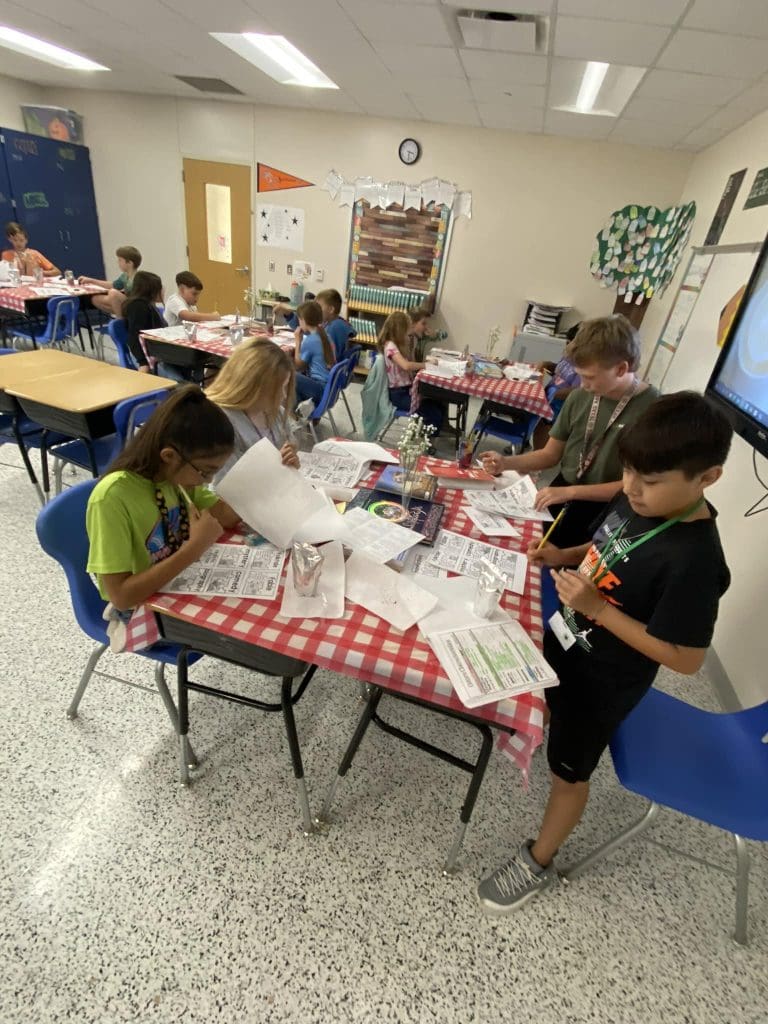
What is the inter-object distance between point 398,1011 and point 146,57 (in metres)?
6.71

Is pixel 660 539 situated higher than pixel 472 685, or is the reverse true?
pixel 660 539

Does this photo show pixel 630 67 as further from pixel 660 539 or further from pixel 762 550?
pixel 660 539

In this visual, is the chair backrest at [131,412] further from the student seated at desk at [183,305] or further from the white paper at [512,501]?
the student seated at desk at [183,305]

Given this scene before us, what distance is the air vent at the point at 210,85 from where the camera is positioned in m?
4.84

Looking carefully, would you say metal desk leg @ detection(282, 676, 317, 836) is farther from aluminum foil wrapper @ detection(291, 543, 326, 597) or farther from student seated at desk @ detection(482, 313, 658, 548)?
student seated at desk @ detection(482, 313, 658, 548)

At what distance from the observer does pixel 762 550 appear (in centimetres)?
213

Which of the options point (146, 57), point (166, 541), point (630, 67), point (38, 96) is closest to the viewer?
point (166, 541)

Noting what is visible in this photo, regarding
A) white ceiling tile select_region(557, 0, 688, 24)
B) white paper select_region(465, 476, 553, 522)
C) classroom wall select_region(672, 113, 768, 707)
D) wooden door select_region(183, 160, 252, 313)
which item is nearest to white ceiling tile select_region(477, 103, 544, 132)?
classroom wall select_region(672, 113, 768, 707)

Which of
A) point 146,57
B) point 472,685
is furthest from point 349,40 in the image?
point 472,685

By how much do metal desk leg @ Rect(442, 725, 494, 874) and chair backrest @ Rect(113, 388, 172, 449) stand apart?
1.96m

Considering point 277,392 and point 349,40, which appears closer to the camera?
point 277,392

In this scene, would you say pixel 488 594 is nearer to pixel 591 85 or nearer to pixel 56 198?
pixel 591 85

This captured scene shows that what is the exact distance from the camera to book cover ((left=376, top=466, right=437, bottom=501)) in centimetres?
162

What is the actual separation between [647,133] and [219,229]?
16.6 ft
